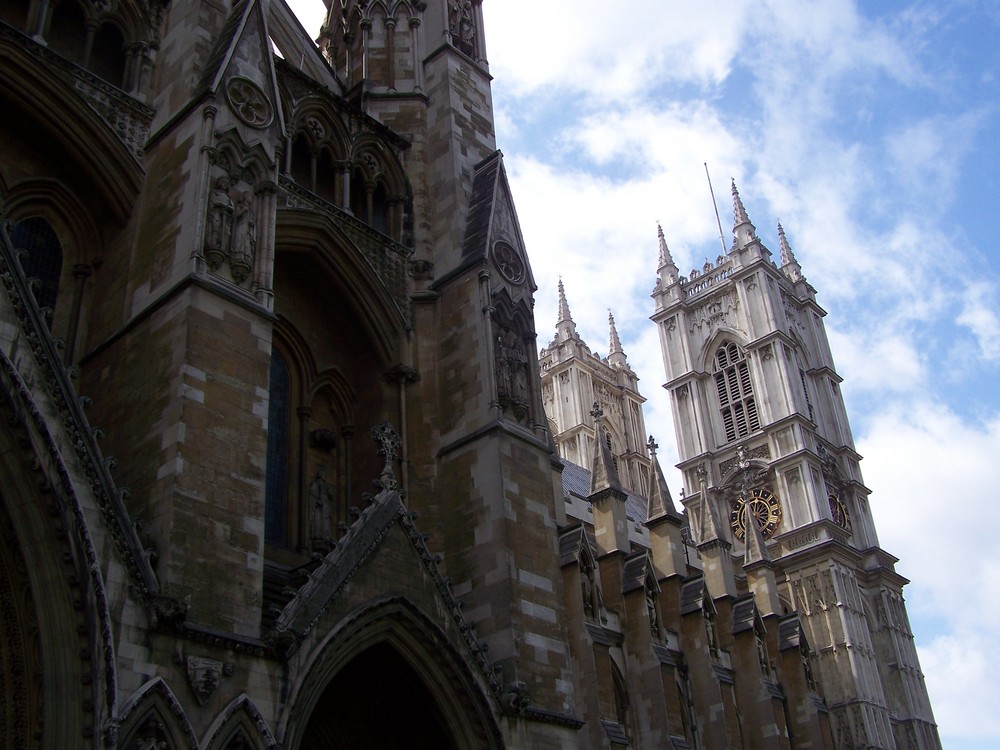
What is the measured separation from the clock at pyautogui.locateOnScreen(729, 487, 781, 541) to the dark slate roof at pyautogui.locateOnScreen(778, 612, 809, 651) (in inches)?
312

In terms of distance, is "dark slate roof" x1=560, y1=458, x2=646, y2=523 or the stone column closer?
the stone column

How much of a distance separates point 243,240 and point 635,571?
807 inches

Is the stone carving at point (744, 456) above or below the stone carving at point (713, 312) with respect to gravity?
below

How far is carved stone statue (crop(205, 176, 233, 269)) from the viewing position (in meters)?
12.6

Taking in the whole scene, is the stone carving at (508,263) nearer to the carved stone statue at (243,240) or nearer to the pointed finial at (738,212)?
the carved stone statue at (243,240)

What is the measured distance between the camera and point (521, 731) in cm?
1327

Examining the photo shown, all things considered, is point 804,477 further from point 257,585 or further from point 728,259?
point 257,585

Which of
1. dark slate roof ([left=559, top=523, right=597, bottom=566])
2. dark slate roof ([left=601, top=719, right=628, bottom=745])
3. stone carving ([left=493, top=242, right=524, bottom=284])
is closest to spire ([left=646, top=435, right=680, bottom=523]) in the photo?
dark slate roof ([left=559, top=523, right=597, bottom=566])

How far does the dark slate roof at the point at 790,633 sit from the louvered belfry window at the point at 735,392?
12807 millimetres

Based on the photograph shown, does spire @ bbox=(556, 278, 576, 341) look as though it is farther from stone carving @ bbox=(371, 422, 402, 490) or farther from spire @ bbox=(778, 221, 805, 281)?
stone carving @ bbox=(371, 422, 402, 490)

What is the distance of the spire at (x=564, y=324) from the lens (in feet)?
209

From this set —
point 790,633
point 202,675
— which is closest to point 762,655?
point 790,633

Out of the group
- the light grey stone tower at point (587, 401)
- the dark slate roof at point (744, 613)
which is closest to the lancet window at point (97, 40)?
the dark slate roof at point (744, 613)

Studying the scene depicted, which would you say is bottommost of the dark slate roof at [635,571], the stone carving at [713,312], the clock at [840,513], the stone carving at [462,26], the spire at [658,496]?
the dark slate roof at [635,571]
